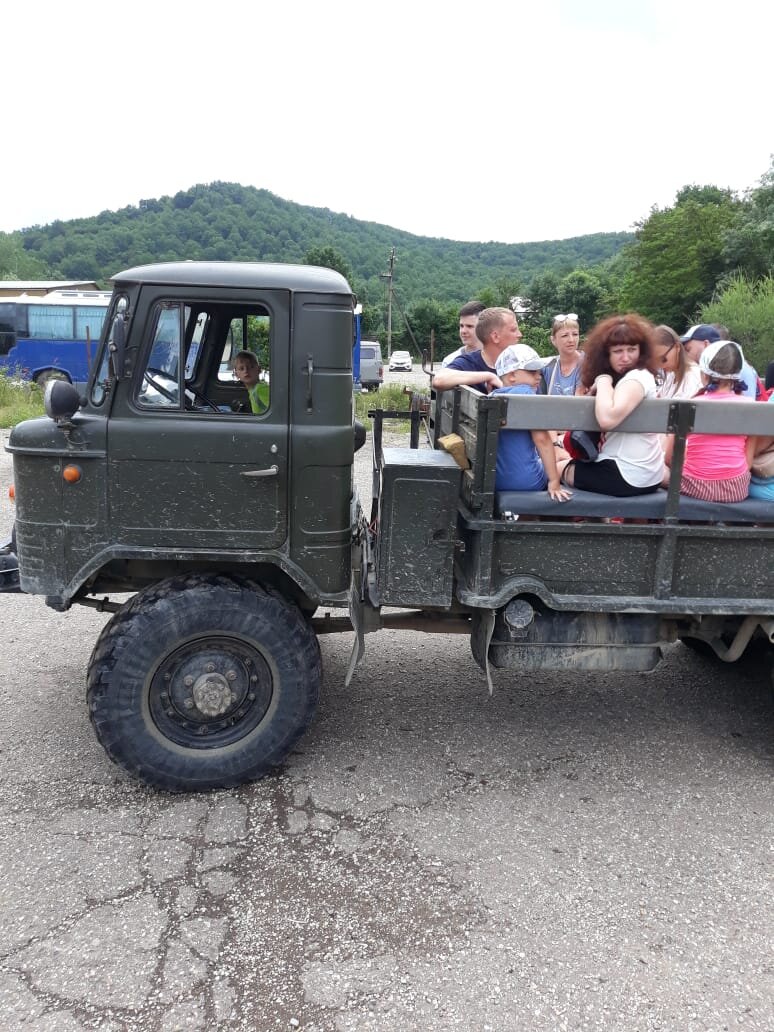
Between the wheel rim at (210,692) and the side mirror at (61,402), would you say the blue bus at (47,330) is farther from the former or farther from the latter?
the wheel rim at (210,692)

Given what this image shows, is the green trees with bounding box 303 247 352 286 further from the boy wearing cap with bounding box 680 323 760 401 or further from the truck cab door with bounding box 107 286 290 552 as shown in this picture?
the truck cab door with bounding box 107 286 290 552

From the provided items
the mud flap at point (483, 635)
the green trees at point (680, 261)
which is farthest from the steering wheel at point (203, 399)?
the green trees at point (680, 261)

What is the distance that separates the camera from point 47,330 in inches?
877

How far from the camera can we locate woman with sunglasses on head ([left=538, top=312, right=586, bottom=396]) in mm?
4926

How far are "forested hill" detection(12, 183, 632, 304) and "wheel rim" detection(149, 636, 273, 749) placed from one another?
53.3m

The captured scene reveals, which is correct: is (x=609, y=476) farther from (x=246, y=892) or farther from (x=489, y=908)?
(x=246, y=892)

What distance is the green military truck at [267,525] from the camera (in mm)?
3404

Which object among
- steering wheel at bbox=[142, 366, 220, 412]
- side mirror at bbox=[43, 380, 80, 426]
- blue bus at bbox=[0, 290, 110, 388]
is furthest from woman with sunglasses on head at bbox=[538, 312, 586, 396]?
blue bus at bbox=[0, 290, 110, 388]

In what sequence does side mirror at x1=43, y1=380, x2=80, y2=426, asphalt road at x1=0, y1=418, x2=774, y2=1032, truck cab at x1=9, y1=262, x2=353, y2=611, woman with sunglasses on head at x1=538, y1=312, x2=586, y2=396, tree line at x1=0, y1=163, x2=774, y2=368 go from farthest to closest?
1. tree line at x1=0, y1=163, x2=774, y2=368
2. woman with sunglasses on head at x1=538, y1=312, x2=586, y2=396
3. truck cab at x1=9, y1=262, x2=353, y2=611
4. side mirror at x1=43, y1=380, x2=80, y2=426
5. asphalt road at x1=0, y1=418, x2=774, y2=1032

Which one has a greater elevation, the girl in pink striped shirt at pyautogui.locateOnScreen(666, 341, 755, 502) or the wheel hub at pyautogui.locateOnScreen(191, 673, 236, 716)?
the girl in pink striped shirt at pyautogui.locateOnScreen(666, 341, 755, 502)

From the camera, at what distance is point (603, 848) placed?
10.8 feet

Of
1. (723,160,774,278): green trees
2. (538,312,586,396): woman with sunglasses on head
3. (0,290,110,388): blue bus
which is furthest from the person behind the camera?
(723,160,774,278): green trees

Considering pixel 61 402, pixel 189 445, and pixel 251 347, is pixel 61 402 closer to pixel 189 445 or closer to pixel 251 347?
pixel 189 445

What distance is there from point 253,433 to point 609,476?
5.17 ft
